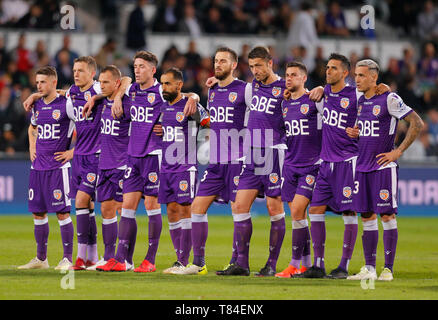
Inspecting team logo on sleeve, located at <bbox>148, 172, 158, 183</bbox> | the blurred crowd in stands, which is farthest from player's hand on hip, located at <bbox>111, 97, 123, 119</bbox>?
the blurred crowd in stands

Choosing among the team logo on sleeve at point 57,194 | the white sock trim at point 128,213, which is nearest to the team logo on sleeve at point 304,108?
the white sock trim at point 128,213

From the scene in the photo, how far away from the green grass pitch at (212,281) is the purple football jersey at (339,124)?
1503 millimetres

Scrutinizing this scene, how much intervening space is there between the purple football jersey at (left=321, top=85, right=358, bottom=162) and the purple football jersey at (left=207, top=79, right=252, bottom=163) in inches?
38.0

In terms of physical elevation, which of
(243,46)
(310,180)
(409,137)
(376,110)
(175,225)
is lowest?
(175,225)

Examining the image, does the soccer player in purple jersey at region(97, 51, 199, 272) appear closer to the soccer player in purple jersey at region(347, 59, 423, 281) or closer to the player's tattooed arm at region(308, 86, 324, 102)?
the player's tattooed arm at region(308, 86, 324, 102)

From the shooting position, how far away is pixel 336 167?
35.2 feet

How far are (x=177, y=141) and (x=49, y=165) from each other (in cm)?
175

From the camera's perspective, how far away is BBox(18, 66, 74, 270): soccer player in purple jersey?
1162 cm

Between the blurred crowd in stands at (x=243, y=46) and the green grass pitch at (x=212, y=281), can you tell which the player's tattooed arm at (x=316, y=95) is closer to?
the green grass pitch at (x=212, y=281)

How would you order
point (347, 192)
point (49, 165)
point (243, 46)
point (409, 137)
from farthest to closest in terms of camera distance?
point (243, 46), point (49, 165), point (347, 192), point (409, 137)

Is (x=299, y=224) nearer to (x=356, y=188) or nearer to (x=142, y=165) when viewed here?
(x=356, y=188)

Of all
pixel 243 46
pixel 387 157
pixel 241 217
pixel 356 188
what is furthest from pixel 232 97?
pixel 243 46

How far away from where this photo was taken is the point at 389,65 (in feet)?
78.1
